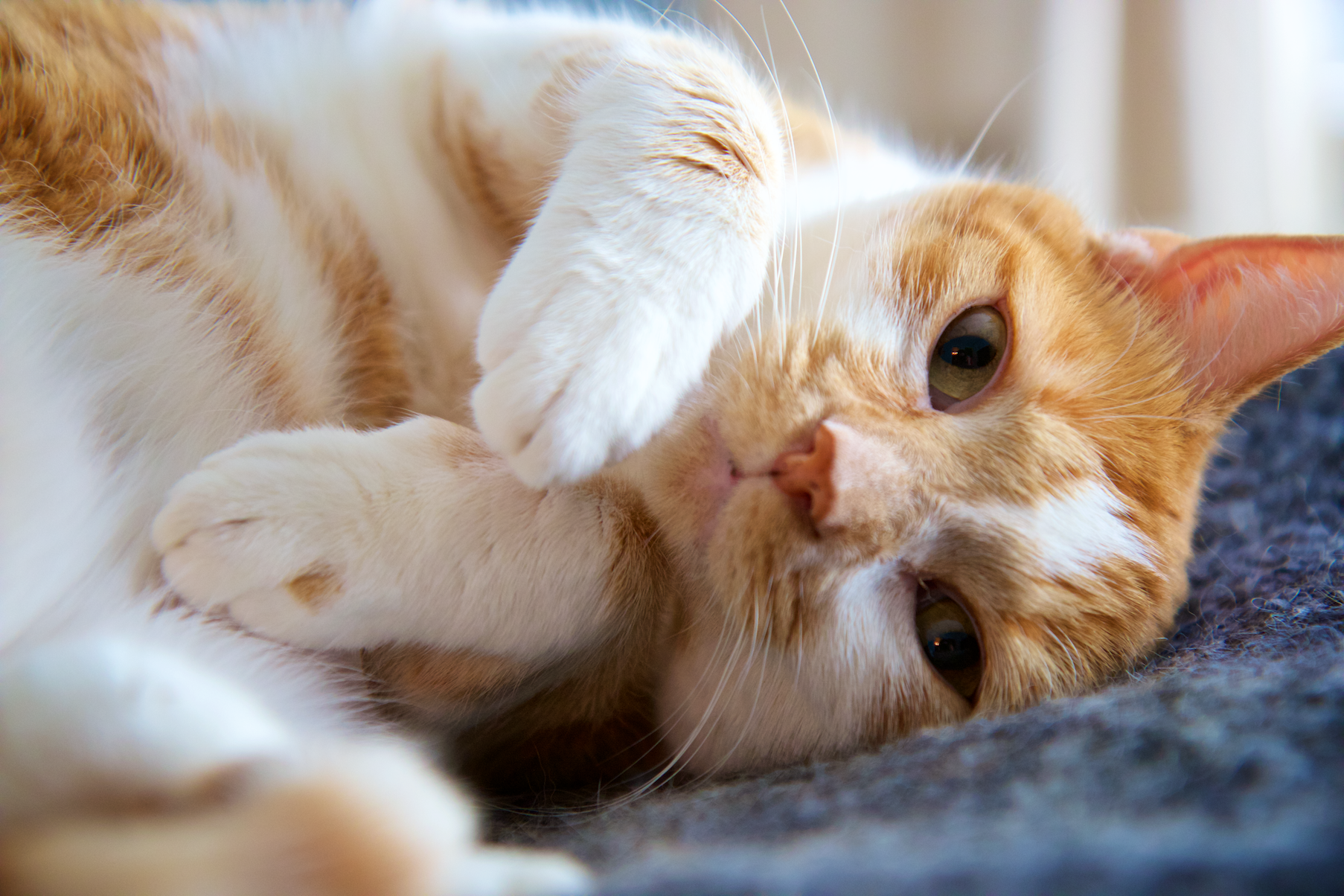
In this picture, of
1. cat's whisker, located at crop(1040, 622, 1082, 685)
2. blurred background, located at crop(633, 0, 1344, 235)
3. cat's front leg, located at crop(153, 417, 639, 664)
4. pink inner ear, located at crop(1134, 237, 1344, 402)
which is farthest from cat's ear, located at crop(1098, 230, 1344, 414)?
blurred background, located at crop(633, 0, 1344, 235)

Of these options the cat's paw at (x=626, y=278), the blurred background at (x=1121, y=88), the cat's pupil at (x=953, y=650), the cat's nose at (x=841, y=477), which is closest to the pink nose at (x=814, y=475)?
the cat's nose at (x=841, y=477)

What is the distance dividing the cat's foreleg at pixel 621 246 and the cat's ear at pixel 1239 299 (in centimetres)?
52

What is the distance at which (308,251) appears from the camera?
102 cm

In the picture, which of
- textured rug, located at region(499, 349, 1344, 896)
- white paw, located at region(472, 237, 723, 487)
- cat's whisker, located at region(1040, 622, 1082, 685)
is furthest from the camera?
cat's whisker, located at region(1040, 622, 1082, 685)

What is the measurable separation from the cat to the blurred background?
1.15 m

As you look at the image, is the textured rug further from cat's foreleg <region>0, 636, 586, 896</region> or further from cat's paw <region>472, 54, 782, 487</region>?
cat's paw <region>472, 54, 782, 487</region>

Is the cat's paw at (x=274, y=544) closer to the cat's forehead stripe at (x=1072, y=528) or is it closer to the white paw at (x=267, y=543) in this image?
the white paw at (x=267, y=543)

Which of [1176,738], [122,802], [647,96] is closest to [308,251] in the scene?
[647,96]

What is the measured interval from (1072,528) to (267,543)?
781 mm

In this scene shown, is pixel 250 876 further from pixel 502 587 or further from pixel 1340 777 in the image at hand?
pixel 1340 777

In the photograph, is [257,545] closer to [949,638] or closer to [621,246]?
[621,246]

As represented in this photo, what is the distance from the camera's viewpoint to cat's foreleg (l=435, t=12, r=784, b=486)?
2.38 feet

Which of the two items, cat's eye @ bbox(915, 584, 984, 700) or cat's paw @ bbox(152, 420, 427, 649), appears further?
cat's eye @ bbox(915, 584, 984, 700)

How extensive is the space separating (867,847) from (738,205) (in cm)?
59
